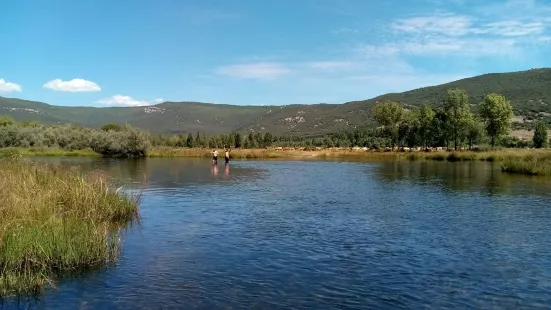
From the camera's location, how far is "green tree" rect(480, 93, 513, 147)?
94306 mm

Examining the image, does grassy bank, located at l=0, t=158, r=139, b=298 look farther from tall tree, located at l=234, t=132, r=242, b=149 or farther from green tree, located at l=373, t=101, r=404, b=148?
tall tree, located at l=234, t=132, r=242, b=149

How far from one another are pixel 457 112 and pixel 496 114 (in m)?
11.1

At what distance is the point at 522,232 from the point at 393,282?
10.2 meters

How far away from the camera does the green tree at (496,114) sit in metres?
94.3

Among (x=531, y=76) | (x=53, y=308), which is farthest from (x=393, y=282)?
(x=531, y=76)

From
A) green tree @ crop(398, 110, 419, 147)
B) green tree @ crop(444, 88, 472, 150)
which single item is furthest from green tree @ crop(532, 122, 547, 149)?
green tree @ crop(398, 110, 419, 147)

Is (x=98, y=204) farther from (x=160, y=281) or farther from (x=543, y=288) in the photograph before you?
(x=543, y=288)

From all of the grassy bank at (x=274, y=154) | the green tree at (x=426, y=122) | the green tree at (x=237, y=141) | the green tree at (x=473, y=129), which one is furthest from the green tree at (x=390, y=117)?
the green tree at (x=237, y=141)

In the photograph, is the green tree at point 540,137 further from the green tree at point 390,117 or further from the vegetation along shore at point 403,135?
the green tree at point 390,117

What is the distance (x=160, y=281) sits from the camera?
542 inches

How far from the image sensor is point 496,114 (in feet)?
309

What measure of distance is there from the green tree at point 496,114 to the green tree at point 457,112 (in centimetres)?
665

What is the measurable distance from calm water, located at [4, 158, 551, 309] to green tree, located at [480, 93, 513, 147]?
226 feet

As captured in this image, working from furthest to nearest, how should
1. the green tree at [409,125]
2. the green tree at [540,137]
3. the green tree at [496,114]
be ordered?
the green tree at [409,125], the green tree at [540,137], the green tree at [496,114]
